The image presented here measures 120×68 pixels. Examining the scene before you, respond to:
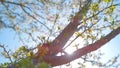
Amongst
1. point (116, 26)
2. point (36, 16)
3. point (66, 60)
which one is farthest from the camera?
A: point (36, 16)

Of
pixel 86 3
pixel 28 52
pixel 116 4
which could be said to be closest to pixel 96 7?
pixel 86 3

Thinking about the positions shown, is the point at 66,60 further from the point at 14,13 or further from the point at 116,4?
the point at 14,13

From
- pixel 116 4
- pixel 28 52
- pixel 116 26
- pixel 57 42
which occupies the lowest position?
pixel 28 52

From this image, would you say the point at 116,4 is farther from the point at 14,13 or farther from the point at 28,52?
the point at 14,13

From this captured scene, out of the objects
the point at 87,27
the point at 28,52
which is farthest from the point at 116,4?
the point at 28,52

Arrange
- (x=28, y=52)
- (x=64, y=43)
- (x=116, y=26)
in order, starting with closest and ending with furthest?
(x=28, y=52) → (x=64, y=43) → (x=116, y=26)

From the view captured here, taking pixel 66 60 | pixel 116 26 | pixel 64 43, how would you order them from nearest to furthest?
1. pixel 66 60
2. pixel 64 43
3. pixel 116 26

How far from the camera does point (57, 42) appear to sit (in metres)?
6.72

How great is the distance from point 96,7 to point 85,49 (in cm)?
111

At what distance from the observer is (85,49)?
6473 mm

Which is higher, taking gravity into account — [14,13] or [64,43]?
[14,13]

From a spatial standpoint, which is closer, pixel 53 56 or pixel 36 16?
pixel 53 56

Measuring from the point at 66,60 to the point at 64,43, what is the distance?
0.57m

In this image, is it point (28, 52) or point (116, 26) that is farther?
point (116, 26)
